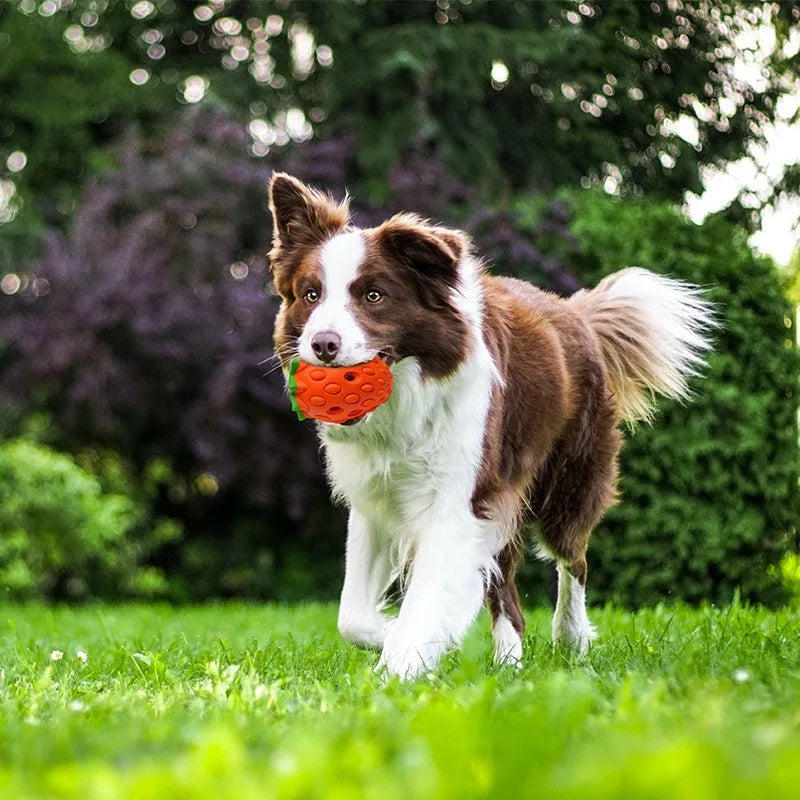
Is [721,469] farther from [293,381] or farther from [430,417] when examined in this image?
[293,381]

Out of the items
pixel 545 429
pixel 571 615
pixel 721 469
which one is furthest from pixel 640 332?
pixel 721 469

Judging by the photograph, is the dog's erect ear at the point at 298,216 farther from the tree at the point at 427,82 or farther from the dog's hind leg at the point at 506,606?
the tree at the point at 427,82

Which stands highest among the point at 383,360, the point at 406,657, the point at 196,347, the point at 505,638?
the point at 383,360

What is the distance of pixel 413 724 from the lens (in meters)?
2.28

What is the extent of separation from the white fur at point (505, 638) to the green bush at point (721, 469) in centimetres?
324

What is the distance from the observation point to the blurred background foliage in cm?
779

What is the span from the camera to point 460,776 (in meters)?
1.77

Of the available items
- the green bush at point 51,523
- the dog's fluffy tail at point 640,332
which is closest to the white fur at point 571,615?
the dog's fluffy tail at point 640,332

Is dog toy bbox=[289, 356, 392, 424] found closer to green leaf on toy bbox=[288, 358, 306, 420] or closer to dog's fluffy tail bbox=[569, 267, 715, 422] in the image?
green leaf on toy bbox=[288, 358, 306, 420]

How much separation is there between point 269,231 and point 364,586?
24.9 feet

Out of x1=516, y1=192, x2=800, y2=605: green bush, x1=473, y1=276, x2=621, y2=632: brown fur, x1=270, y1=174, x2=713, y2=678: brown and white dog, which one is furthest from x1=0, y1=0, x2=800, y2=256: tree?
x1=270, y1=174, x2=713, y2=678: brown and white dog

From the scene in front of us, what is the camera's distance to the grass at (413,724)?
1.67 meters

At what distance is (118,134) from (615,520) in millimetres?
8291

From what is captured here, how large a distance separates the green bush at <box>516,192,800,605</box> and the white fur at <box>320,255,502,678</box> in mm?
3765
